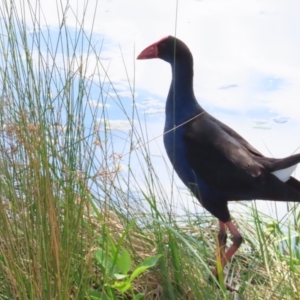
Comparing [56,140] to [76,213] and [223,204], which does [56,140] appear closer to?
[76,213]

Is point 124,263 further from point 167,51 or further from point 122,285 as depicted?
point 167,51

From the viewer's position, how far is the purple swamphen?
1.66m

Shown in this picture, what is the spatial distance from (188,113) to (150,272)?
0.49m

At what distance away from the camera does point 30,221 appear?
1199 mm

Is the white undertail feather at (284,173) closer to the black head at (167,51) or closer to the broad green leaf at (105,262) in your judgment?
the black head at (167,51)

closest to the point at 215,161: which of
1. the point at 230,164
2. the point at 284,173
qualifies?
the point at 230,164

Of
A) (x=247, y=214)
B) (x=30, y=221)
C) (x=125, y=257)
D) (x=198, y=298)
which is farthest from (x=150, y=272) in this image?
(x=247, y=214)

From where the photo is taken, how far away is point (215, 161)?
5.57ft

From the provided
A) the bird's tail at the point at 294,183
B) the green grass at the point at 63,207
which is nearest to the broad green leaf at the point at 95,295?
the green grass at the point at 63,207

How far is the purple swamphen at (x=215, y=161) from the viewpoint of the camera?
1.66 m

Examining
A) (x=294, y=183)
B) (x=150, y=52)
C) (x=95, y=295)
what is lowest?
(x=95, y=295)

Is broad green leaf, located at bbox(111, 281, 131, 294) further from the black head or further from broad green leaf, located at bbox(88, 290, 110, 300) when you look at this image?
the black head

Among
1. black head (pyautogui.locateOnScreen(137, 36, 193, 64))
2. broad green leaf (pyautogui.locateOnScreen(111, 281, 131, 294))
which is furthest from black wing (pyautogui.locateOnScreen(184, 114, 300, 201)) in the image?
broad green leaf (pyautogui.locateOnScreen(111, 281, 131, 294))

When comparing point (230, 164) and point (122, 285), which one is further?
point (230, 164)
